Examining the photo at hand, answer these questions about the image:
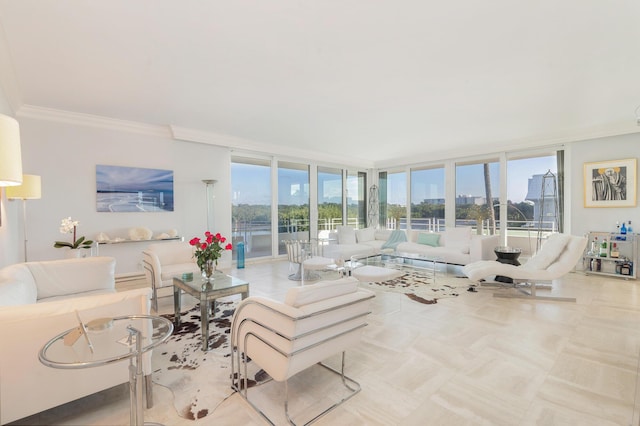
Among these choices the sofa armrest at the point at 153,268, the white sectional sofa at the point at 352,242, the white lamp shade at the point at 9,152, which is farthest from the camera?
the white sectional sofa at the point at 352,242

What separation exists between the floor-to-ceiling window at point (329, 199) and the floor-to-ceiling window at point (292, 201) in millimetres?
477

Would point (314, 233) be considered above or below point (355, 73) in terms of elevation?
below

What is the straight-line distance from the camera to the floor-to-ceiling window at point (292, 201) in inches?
296

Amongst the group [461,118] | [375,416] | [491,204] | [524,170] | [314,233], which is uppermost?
[461,118]

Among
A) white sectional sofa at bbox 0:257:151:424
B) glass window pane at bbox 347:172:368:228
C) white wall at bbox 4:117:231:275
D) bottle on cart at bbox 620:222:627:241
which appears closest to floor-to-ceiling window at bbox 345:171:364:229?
glass window pane at bbox 347:172:368:228

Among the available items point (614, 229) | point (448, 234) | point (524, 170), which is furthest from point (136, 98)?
point (614, 229)

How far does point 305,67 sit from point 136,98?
8.42 feet

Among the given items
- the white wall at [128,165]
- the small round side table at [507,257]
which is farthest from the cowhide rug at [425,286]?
the white wall at [128,165]

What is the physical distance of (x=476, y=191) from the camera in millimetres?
7438

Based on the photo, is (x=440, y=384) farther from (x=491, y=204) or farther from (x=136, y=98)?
(x=491, y=204)

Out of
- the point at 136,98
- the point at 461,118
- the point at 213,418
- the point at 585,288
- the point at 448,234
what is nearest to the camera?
the point at 213,418

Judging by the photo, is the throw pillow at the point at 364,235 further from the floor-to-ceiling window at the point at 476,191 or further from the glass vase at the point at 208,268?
the glass vase at the point at 208,268

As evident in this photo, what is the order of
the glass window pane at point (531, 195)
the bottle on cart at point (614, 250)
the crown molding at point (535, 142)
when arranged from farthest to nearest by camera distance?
the glass window pane at point (531, 195), the crown molding at point (535, 142), the bottle on cart at point (614, 250)

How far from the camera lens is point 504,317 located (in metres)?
3.45
